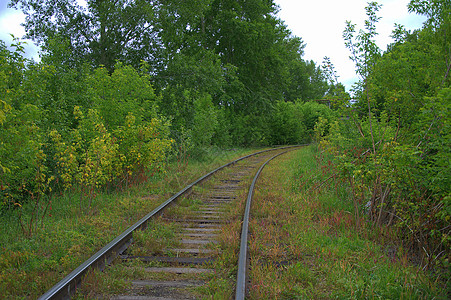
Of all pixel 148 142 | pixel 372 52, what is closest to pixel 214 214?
pixel 148 142

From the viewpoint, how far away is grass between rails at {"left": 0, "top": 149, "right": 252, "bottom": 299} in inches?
145

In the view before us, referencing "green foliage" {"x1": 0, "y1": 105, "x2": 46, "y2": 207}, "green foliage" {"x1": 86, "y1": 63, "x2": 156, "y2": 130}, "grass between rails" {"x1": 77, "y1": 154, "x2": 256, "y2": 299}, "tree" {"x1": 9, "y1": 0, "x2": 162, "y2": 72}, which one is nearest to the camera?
"grass between rails" {"x1": 77, "y1": 154, "x2": 256, "y2": 299}

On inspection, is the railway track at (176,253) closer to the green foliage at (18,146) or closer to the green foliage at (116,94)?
the green foliage at (18,146)

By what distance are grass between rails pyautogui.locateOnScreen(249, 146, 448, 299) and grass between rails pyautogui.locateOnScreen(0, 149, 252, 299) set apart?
7.68 ft

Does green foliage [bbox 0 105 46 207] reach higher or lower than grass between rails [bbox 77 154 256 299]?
higher

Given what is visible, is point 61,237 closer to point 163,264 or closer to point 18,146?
point 18,146

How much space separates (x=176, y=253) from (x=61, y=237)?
1.92m

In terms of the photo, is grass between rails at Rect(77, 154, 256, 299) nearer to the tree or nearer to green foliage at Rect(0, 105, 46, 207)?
green foliage at Rect(0, 105, 46, 207)

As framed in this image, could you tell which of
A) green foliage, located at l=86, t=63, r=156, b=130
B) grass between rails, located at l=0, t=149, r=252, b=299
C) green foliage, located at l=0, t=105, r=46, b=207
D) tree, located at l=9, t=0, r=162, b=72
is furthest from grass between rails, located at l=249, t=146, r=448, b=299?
tree, located at l=9, t=0, r=162, b=72

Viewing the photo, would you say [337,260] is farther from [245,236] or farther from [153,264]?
[153,264]

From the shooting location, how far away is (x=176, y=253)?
459cm

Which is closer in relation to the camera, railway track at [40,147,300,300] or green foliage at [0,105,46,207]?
railway track at [40,147,300,300]

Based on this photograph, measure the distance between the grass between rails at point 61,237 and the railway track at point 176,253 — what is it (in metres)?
0.36

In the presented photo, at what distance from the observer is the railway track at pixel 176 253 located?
11.4 ft
